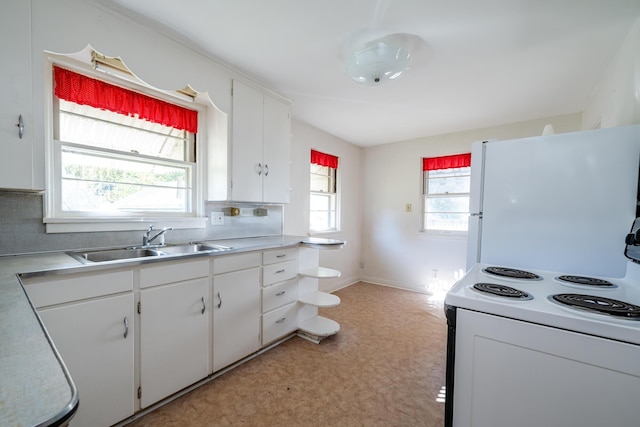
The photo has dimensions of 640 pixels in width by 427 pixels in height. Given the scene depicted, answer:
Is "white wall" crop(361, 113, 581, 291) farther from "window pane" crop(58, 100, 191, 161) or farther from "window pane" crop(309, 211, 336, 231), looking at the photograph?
"window pane" crop(58, 100, 191, 161)

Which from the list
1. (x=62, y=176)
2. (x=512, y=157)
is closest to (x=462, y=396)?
(x=512, y=157)

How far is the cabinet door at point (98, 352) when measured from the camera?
4.05ft

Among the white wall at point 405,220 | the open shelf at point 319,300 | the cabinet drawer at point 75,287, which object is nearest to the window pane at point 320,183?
the white wall at point 405,220

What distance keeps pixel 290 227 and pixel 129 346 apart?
206cm

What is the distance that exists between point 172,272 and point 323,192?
265 centimetres

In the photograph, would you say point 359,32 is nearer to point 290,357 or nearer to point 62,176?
point 62,176

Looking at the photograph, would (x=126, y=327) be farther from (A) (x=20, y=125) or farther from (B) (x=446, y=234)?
(B) (x=446, y=234)

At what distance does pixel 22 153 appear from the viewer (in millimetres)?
1280

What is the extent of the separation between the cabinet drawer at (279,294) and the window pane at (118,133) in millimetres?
1385

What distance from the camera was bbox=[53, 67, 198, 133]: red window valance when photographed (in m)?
1.64

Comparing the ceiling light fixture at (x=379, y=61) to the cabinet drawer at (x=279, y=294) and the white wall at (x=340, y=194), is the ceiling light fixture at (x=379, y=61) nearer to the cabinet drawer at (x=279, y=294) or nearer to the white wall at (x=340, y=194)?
the white wall at (x=340, y=194)

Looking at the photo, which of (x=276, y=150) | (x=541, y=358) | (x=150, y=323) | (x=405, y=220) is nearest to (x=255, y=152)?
(x=276, y=150)

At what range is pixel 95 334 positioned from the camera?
4.33ft

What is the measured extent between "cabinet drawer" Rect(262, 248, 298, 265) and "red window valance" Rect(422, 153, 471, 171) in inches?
103
